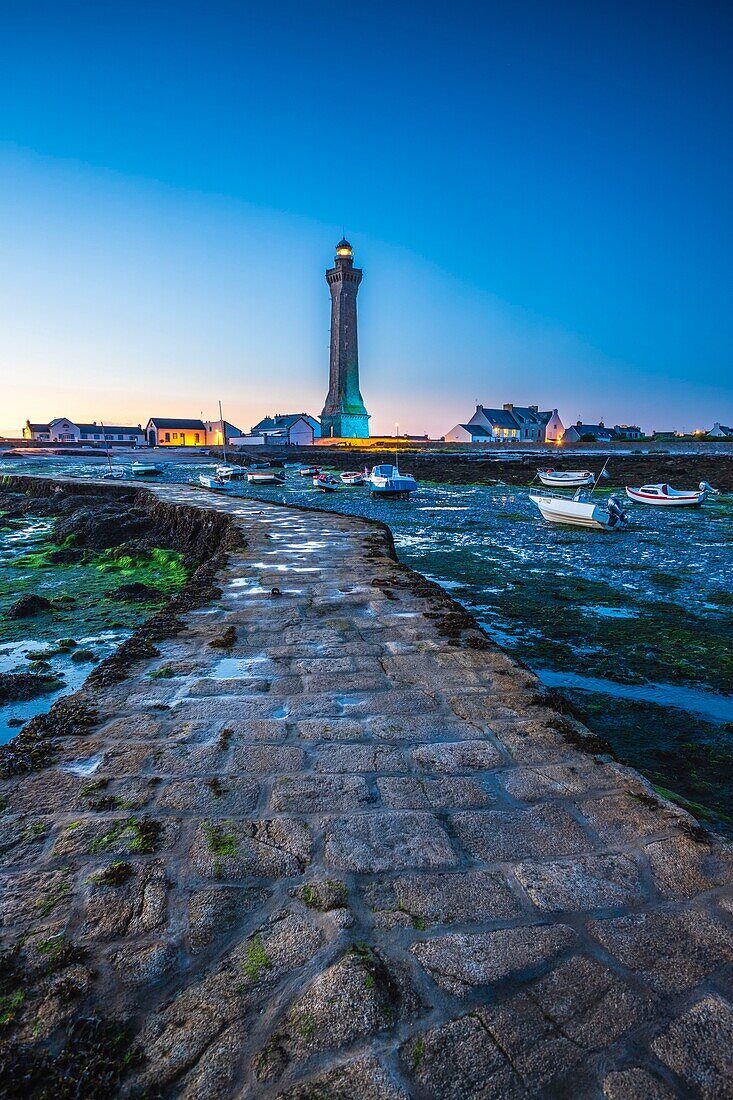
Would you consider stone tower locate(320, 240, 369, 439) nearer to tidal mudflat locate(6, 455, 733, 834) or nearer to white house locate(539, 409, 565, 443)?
white house locate(539, 409, 565, 443)

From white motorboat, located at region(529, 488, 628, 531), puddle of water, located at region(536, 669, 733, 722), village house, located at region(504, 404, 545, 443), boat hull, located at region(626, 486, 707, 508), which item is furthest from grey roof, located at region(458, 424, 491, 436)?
puddle of water, located at region(536, 669, 733, 722)

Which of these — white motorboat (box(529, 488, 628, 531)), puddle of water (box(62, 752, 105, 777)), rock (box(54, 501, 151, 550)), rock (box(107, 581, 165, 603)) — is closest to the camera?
puddle of water (box(62, 752, 105, 777))

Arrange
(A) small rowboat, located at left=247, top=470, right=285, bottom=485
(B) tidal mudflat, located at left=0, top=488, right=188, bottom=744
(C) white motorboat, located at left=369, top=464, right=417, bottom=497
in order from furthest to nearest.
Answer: (A) small rowboat, located at left=247, top=470, right=285, bottom=485 < (C) white motorboat, located at left=369, top=464, right=417, bottom=497 < (B) tidal mudflat, located at left=0, top=488, right=188, bottom=744

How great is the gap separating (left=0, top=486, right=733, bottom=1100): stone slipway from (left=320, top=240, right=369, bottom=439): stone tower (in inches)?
3315

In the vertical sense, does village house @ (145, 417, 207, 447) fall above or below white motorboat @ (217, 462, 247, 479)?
above

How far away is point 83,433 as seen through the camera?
326 ft

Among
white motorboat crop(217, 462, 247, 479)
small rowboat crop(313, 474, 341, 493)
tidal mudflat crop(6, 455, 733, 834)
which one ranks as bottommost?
tidal mudflat crop(6, 455, 733, 834)

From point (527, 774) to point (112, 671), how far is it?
3.12 metres

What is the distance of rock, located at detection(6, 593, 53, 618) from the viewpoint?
28.6ft

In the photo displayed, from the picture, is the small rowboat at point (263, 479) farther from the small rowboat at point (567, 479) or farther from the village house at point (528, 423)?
the village house at point (528, 423)

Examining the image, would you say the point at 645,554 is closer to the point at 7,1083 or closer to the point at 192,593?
the point at 192,593

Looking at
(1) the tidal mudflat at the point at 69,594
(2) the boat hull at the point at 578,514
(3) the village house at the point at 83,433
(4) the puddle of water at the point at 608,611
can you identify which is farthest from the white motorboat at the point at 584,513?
(3) the village house at the point at 83,433

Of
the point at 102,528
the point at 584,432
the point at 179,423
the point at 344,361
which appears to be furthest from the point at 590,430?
the point at 102,528

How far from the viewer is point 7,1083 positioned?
152cm
